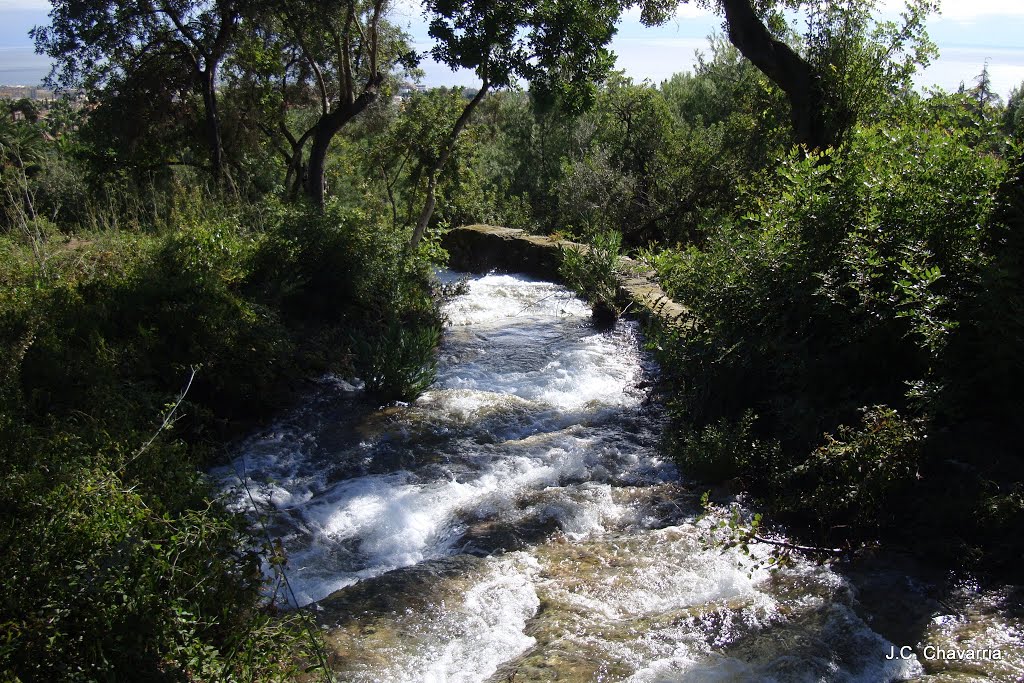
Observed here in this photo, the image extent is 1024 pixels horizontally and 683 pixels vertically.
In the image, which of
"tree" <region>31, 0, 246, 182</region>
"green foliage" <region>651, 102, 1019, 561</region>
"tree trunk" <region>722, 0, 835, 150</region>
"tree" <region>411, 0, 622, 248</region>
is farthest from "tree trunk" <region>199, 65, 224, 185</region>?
"green foliage" <region>651, 102, 1019, 561</region>

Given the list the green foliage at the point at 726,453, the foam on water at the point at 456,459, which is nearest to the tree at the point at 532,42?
the foam on water at the point at 456,459

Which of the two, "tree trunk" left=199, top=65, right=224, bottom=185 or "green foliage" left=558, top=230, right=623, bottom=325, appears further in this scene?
"tree trunk" left=199, top=65, right=224, bottom=185

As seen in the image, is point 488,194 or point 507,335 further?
point 488,194

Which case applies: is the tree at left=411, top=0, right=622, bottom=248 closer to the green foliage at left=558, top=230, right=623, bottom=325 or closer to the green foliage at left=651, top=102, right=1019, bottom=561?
the green foliage at left=558, top=230, right=623, bottom=325

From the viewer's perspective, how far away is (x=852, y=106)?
429 inches

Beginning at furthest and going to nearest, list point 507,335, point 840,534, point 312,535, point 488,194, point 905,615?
point 488,194 < point 507,335 < point 312,535 < point 840,534 < point 905,615

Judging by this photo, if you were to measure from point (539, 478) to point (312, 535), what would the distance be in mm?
1677

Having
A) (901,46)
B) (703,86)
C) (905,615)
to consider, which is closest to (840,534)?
(905,615)

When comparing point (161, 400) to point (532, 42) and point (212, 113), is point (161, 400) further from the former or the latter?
point (212, 113)

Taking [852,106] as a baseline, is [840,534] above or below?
below

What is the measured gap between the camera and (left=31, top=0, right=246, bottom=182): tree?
12.3 m

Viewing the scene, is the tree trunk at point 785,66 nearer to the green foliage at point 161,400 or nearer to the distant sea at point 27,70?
the green foliage at point 161,400

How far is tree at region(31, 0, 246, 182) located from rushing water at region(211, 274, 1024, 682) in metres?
8.03

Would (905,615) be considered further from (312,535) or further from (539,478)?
(312,535)
